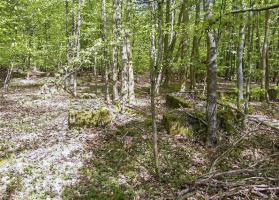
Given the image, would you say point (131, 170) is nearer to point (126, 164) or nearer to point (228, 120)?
point (126, 164)

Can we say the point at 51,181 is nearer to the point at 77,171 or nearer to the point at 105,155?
the point at 77,171

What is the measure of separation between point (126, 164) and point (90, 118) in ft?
14.7

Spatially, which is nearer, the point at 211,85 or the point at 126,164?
the point at 126,164

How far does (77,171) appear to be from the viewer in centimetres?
1004

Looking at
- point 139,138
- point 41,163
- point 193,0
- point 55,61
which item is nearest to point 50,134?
point 41,163

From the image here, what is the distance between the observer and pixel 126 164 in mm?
10359

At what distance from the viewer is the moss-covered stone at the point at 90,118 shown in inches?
558

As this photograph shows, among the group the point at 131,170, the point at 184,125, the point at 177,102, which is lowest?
the point at 131,170

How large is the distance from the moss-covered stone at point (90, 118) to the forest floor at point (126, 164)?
340 mm

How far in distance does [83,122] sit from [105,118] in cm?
102

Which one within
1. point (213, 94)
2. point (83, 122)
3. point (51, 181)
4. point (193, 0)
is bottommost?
point (51, 181)

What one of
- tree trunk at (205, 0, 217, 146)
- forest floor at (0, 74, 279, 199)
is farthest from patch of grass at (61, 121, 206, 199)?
tree trunk at (205, 0, 217, 146)

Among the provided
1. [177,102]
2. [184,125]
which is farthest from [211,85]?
[177,102]

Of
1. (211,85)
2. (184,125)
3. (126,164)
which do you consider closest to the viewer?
(126,164)
